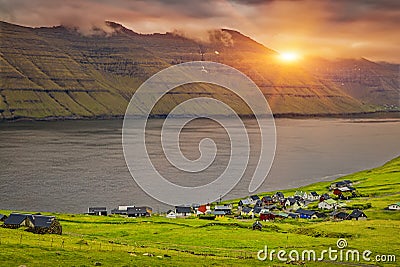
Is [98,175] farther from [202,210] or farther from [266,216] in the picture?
[266,216]

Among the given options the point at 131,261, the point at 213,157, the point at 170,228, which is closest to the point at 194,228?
the point at 170,228

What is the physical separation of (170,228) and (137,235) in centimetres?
800

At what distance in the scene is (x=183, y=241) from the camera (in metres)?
63.3

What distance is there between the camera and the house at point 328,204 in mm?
102312

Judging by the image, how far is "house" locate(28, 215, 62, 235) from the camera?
5444cm

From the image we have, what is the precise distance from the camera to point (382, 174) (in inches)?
5531

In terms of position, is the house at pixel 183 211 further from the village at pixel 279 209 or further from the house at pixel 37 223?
the house at pixel 37 223

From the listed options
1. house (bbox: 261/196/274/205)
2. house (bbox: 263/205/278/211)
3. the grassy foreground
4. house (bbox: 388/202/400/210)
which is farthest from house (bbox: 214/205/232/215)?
house (bbox: 388/202/400/210)

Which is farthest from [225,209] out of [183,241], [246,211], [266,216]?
[183,241]

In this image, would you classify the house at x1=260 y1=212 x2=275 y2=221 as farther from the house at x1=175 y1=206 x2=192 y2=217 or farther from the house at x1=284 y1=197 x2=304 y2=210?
the house at x1=175 y1=206 x2=192 y2=217

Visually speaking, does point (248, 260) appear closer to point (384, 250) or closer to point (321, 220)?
point (384, 250)

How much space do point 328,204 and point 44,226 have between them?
218 feet

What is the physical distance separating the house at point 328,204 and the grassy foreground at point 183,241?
410 centimetres

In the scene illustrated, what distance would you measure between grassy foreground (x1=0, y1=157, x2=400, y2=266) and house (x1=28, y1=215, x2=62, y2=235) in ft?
5.09
